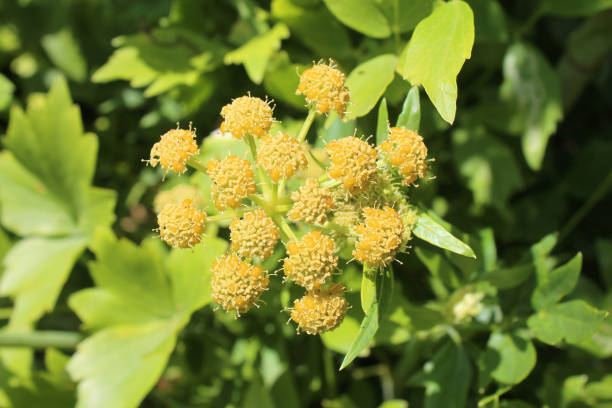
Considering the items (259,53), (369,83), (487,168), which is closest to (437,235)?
(369,83)

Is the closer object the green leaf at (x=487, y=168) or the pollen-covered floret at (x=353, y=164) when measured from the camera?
the pollen-covered floret at (x=353, y=164)

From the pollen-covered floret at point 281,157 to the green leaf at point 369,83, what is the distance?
28 cm

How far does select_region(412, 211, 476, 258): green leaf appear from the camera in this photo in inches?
55.9

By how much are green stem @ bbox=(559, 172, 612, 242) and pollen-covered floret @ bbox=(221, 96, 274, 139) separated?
167 centimetres

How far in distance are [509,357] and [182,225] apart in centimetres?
110

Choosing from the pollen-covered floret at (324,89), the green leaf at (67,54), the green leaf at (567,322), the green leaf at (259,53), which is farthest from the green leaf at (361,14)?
the green leaf at (67,54)

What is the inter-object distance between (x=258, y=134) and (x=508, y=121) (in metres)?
1.34

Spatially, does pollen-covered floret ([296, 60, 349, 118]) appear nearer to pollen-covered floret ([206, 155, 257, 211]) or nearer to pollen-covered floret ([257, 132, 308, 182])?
pollen-covered floret ([257, 132, 308, 182])

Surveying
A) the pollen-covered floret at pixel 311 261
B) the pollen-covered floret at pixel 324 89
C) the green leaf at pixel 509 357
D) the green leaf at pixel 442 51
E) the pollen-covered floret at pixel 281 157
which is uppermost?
the green leaf at pixel 442 51

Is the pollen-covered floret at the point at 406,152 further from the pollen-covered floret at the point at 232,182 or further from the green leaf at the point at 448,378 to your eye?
the green leaf at the point at 448,378

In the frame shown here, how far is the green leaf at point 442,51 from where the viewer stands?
4.90 feet

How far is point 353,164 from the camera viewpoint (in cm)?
142

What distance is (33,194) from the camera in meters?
2.77

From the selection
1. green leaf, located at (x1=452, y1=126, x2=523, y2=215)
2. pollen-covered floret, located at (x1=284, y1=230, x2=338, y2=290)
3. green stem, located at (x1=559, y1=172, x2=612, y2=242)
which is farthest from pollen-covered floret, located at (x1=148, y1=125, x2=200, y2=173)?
green stem, located at (x1=559, y1=172, x2=612, y2=242)
